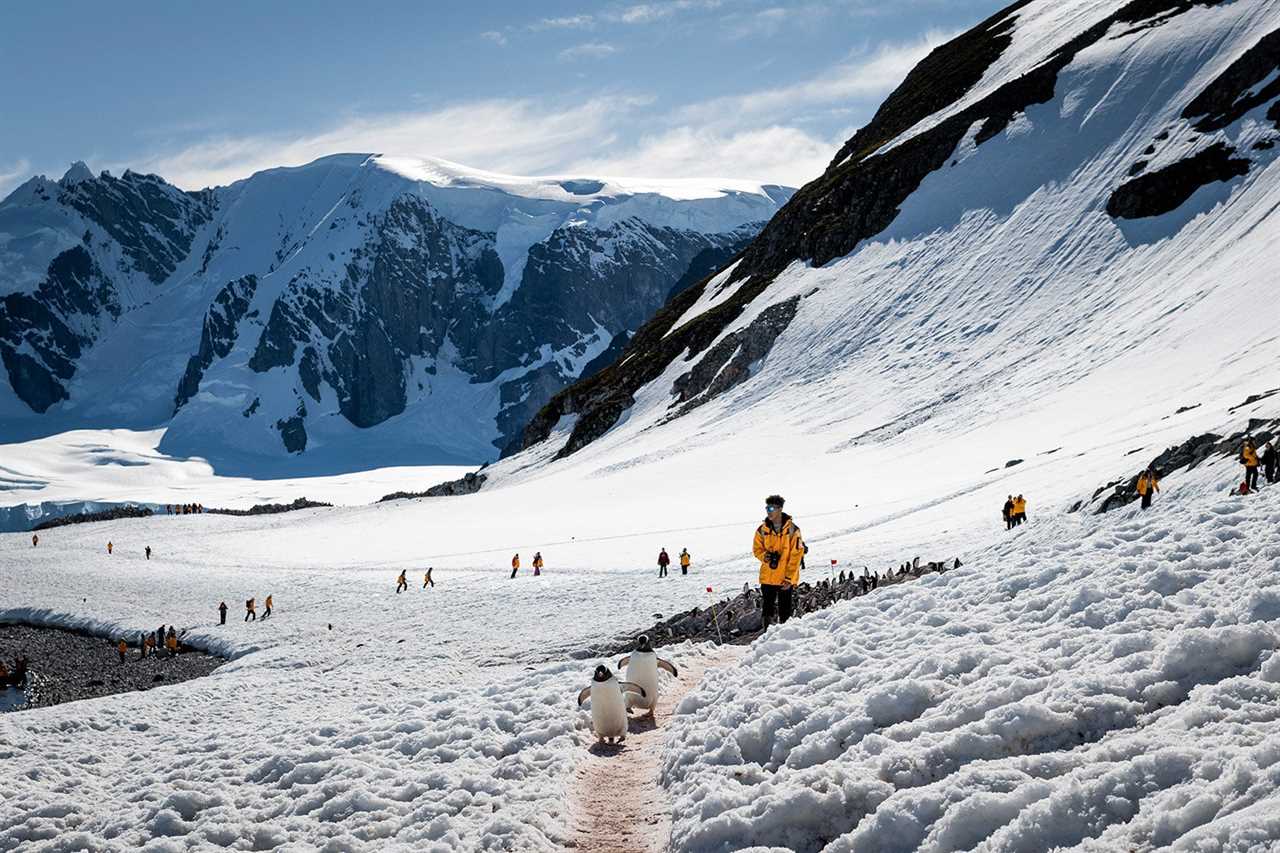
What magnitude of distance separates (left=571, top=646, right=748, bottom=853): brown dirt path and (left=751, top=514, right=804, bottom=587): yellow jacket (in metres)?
3.28

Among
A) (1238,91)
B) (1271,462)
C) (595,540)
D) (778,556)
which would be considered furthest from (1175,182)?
(778,556)

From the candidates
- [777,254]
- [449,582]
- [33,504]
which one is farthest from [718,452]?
[33,504]

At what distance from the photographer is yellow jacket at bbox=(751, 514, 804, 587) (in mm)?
18391

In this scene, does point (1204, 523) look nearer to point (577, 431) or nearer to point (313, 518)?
point (313, 518)

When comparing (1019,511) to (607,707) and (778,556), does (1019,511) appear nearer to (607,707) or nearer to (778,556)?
(778,556)

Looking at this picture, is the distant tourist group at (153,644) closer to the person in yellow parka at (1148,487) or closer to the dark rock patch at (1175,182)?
the person in yellow parka at (1148,487)

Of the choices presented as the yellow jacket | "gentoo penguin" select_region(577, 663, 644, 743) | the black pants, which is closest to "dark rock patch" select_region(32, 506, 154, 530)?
the black pants

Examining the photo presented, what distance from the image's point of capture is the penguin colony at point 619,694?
1477 centimetres

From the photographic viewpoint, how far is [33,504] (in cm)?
19275

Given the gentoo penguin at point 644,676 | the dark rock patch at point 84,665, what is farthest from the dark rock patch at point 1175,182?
the gentoo penguin at point 644,676

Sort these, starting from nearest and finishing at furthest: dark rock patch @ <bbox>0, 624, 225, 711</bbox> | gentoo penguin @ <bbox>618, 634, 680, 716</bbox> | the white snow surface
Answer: the white snow surface
gentoo penguin @ <bbox>618, 634, 680, 716</bbox>
dark rock patch @ <bbox>0, 624, 225, 711</bbox>

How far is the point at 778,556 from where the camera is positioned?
1864 cm

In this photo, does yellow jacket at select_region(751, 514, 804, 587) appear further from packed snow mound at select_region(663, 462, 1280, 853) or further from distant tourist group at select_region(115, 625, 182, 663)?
distant tourist group at select_region(115, 625, 182, 663)

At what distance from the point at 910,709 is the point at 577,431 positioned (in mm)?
93408
